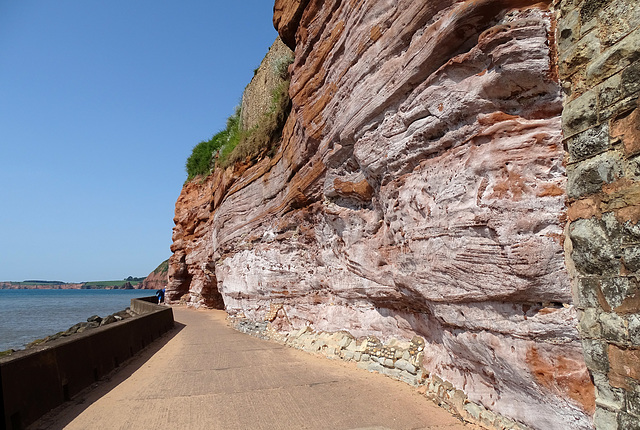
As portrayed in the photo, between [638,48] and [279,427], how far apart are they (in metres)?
4.40

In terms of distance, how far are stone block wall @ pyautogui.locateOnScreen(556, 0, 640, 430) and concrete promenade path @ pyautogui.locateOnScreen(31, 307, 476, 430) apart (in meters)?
1.64

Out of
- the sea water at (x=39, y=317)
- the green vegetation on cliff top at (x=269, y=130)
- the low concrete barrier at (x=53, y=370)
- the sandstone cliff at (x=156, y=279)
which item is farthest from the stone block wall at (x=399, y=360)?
the sandstone cliff at (x=156, y=279)

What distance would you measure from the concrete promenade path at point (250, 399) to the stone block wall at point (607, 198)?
1.64 m

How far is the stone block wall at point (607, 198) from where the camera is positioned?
2801mm

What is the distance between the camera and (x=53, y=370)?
5.25 metres

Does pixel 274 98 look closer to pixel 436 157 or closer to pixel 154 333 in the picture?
pixel 154 333

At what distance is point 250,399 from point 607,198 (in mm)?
4431

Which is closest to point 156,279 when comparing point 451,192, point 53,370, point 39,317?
point 39,317

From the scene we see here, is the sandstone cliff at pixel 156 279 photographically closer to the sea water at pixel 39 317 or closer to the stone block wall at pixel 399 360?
the sea water at pixel 39 317

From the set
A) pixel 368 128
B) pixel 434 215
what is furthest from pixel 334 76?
pixel 434 215

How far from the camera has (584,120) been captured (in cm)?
325

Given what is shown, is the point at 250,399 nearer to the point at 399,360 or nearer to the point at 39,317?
the point at 399,360

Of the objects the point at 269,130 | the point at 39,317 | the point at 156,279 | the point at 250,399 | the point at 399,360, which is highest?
the point at 156,279

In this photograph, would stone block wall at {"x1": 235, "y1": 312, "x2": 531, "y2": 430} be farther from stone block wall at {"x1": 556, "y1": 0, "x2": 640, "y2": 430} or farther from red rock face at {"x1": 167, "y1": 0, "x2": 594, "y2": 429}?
stone block wall at {"x1": 556, "y1": 0, "x2": 640, "y2": 430}
